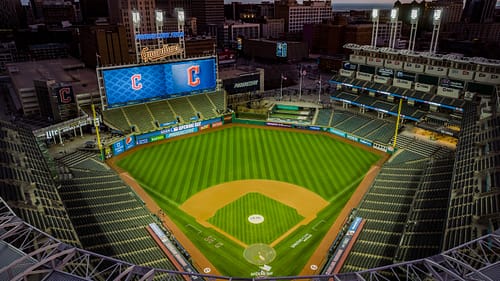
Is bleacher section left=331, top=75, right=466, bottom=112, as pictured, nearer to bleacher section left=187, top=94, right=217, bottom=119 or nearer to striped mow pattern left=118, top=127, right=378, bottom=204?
striped mow pattern left=118, top=127, right=378, bottom=204

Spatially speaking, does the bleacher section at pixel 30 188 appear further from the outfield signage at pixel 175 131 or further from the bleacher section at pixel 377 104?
the bleacher section at pixel 377 104

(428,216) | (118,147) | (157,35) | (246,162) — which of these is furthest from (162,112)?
(428,216)

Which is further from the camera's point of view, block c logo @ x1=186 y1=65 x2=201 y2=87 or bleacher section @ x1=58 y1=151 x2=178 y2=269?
block c logo @ x1=186 y1=65 x2=201 y2=87

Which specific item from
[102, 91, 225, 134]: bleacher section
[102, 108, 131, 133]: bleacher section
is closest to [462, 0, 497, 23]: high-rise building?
[102, 91, 225, 134]: bleacher section

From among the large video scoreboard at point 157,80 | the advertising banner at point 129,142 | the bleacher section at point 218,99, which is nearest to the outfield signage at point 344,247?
the advertising banner at point 129,142

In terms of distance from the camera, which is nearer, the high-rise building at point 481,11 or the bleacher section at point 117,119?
the bleacher section at point 117,119

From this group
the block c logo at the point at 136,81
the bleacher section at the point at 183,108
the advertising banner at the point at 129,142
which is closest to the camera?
the advertising banner at the point at 129,142

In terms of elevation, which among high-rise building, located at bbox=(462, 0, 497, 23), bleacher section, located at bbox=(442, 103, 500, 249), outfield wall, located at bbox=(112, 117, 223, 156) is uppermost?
high-rise building, located at bbox=(462, 0, 497, 23)

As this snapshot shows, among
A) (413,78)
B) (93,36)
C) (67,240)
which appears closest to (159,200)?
(67,240)
